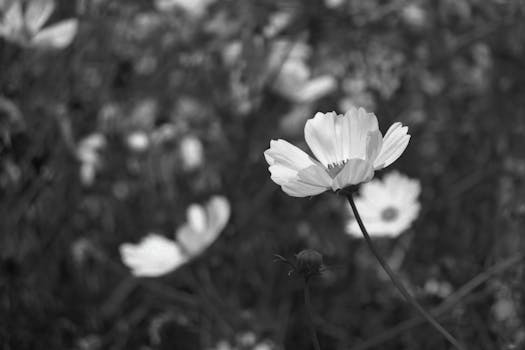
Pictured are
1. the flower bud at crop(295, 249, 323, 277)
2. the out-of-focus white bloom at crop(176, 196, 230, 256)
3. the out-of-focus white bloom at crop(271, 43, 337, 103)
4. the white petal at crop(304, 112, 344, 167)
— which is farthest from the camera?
the out-of-focus white bloom at crop(271, 43, 337, 103)

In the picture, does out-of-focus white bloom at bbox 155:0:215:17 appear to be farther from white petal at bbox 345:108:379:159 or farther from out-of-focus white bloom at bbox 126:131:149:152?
white petal at bbox 345:108:379:159

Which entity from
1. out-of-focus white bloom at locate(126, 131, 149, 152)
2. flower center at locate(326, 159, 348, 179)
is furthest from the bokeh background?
flower center at locate(326, 159, 348, 179)

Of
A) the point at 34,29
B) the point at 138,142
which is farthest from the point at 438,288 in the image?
the point at 34,29

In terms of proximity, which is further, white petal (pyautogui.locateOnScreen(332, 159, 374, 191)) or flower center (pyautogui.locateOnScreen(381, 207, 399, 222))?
→ flower center (pyautogui.locateOnScreen(381, 207, 399, 222))

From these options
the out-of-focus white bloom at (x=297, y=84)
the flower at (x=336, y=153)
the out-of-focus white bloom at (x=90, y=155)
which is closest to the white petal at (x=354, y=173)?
the flower at (x=336, y=153)

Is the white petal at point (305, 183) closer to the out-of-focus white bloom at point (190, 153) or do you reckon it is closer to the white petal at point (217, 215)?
the white petal at point (217, 215)

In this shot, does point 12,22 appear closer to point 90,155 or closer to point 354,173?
point 90,155

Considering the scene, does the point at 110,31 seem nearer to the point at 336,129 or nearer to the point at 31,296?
the point at 31,296
